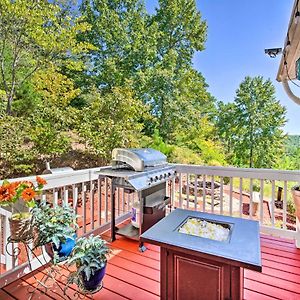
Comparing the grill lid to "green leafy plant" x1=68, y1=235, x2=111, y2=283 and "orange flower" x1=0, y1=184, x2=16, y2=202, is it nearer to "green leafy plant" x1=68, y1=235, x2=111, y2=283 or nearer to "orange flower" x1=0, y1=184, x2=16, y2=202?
"green leafy plant" x1=68, y1=235, x2=111, y2=283

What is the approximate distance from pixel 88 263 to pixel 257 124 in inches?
415

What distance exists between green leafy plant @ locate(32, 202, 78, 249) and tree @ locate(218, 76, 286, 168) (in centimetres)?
1010

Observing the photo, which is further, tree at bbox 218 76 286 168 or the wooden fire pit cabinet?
tree at bbox 218 76 286 168

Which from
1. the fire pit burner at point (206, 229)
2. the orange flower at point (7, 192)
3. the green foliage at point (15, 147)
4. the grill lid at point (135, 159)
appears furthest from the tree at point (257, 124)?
the orange flower at point (7, 192)

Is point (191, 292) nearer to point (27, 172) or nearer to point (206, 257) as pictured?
point (206, 257)

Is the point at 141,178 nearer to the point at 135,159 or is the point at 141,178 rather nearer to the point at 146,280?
the point at 135,159

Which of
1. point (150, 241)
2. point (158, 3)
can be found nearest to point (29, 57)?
point (158, 3)

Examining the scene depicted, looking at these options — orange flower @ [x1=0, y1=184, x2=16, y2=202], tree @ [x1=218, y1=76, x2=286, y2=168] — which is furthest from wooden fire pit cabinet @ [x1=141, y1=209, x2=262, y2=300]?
tree @ [x1=218, y1=76, x2=286, y2=168]

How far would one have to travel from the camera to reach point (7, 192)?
1.63 meters

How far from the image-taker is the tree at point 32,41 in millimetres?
6777

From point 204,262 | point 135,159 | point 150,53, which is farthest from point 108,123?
point 204,262

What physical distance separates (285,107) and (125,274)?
10894 mm

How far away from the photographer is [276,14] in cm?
645

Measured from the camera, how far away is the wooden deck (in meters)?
1.88
